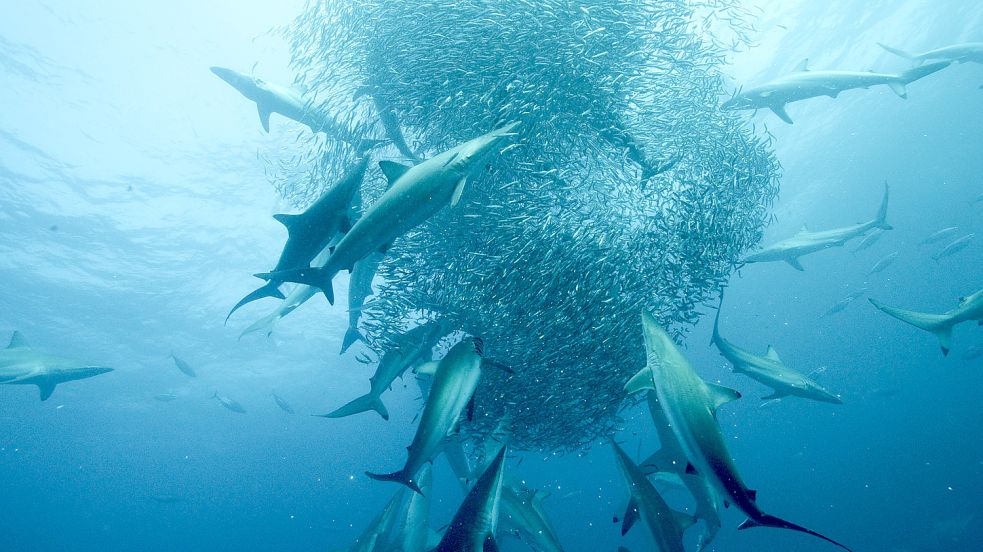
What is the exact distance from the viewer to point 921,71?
24.1ft

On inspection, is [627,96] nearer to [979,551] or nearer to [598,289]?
[598,289]

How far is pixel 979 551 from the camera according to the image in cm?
2172

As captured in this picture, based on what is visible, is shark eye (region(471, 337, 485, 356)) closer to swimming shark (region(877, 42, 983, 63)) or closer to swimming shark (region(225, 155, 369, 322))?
swimming shark (region(225, 155, 369, 322))

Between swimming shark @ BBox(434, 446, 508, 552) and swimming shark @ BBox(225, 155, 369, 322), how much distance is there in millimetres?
2134

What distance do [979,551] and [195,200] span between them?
40737mm

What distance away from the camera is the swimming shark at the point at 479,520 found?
271 cm

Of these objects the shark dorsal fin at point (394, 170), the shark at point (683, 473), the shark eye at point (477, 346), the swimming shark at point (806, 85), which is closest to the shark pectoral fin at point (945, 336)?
the shark at point (683, 473)

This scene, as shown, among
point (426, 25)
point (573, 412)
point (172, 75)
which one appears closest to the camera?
point (426, 25)

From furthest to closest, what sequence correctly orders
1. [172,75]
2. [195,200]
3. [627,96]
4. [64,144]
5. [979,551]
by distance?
1. [979,551]
2. [195,200]
3. [64,144]
4. [172,75]
5. [627,96]

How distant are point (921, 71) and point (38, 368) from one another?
1695cm

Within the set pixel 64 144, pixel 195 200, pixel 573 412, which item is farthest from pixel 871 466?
pixel 64 144

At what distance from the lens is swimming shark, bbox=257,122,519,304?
298 cm

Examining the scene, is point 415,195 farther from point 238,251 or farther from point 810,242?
point 238,251

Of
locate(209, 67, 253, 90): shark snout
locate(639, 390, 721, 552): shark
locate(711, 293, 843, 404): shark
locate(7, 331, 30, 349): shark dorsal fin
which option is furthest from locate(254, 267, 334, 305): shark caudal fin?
locate(7, 331, 30, 349): shark dorsal fin
